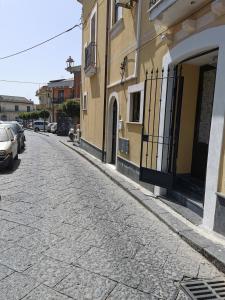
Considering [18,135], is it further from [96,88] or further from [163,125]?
[163,125]

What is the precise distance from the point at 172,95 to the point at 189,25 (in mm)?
1399

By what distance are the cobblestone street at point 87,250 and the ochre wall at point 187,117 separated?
142 centimetres

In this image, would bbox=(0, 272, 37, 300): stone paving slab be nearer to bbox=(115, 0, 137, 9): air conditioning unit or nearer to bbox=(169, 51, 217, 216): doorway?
bbox=(169, 51, 217, 216): doorway

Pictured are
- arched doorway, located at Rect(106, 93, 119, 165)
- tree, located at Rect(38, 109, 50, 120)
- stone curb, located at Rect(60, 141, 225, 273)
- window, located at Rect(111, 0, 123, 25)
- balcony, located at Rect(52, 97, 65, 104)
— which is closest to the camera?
stone curb, located at Rect(60, 141, 225, 273)

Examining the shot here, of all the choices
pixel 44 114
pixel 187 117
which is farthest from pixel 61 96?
pixel 187 117

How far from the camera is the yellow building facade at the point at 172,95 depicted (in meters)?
4.32

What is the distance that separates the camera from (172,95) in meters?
5.86

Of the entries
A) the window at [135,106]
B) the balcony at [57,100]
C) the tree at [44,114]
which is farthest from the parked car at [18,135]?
the balcony at [57,100]

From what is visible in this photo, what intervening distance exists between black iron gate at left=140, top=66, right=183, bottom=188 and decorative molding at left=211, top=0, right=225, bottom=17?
1.59 meters

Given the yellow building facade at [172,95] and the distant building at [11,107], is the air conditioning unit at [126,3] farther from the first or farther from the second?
the distant building at [11,107]

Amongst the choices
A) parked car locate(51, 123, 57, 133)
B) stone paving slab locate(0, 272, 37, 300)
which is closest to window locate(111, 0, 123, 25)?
stone paving slab locate(0, 272, 37, 300)

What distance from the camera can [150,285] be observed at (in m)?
3.12

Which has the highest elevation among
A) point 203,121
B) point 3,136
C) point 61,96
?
point 61,96

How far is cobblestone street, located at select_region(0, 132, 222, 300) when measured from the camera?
9.91ft
